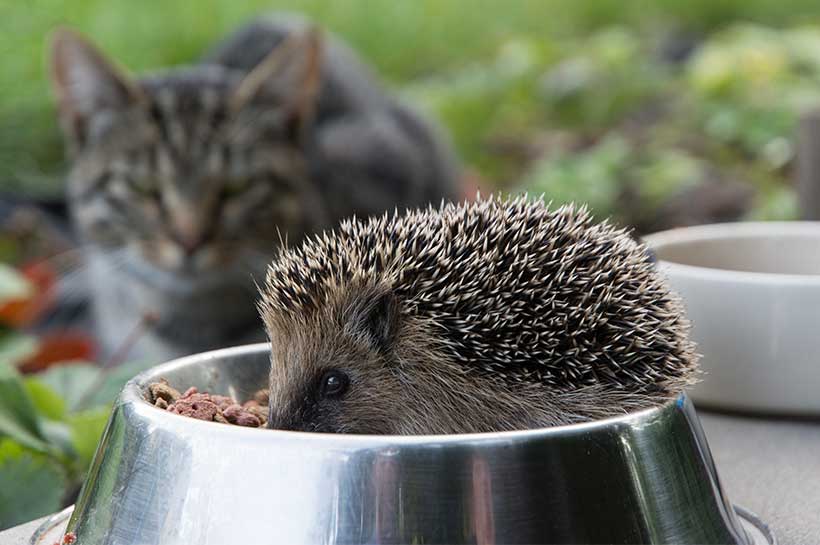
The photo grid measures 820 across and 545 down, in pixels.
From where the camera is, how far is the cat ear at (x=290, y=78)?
4738mm

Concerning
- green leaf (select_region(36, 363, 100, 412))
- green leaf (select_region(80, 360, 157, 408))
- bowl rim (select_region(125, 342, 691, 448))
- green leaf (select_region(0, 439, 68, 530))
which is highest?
bowl rim (select_region(125, 342, 691, 448))

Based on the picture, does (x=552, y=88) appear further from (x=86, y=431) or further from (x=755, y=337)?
(x=86, y=431)

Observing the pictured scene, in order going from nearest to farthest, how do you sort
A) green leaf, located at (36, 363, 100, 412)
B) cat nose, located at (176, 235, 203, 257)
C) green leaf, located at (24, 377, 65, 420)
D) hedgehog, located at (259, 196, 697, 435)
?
hedgehog, located at (259, 196, 697, 435), green leaf, located at (24, 377, 65, 420), green leaf, located at (36, 363, 100, 412), cat nose, located at (176, 235, 203, 257)

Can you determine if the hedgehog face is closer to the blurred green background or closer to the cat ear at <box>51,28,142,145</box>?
the cat ear at <box>51,28,142,145</box>

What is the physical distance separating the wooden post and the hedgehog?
8.33 feet

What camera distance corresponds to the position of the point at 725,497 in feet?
6.21

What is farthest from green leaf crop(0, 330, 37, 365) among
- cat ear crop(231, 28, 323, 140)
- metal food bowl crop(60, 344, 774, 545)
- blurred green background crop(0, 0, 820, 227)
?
metal food bowl crop(60, 344, 774, 545)

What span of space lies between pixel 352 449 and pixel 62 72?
350cm

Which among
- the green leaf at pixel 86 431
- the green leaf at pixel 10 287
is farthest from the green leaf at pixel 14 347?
the green leaf at pixel 86 431

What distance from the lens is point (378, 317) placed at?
2.02 m

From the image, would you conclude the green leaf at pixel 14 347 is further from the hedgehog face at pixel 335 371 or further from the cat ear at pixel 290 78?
the hedgehog face at pixel 335 371

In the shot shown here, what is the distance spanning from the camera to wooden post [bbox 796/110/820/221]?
4.39 m

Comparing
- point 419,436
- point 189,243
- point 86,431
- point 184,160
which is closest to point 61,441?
point 86,431

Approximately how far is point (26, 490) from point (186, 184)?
92.3 inches
